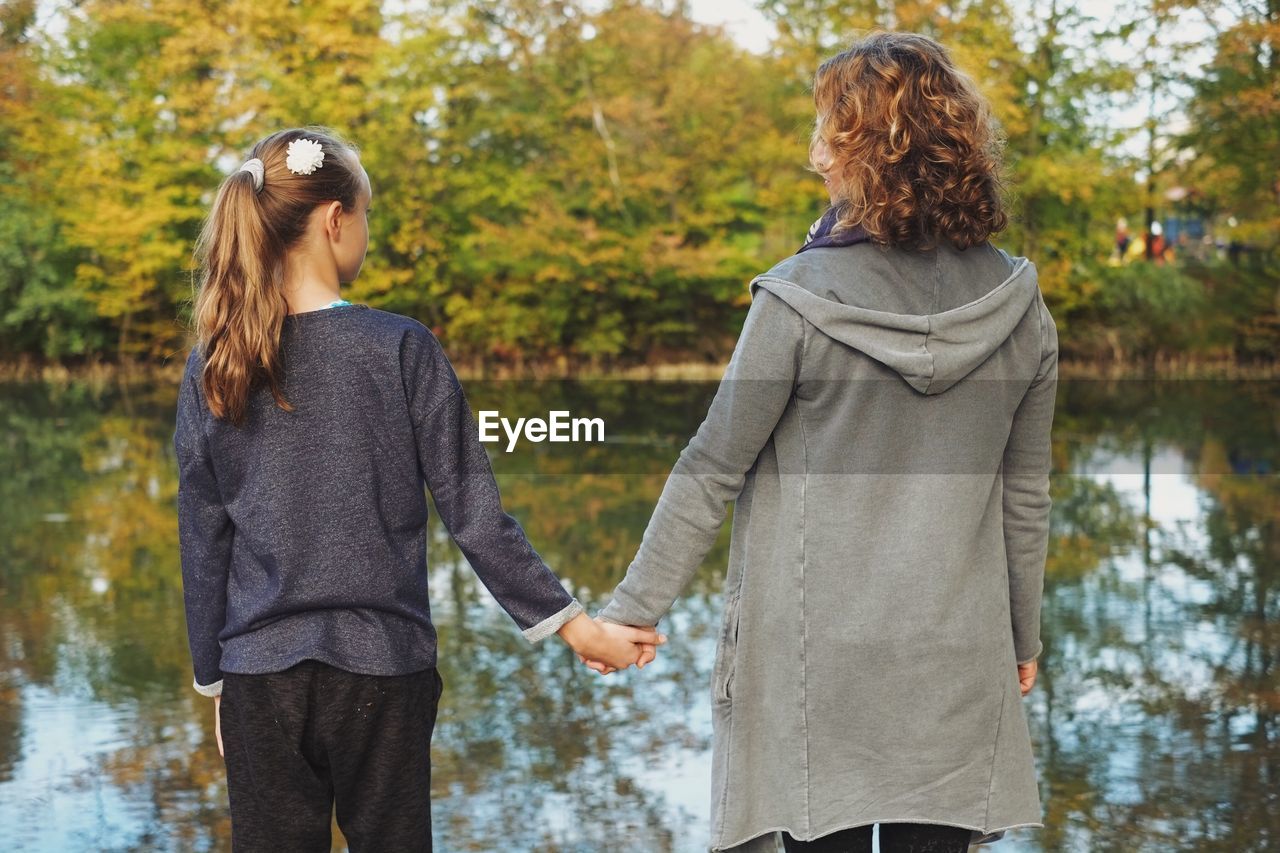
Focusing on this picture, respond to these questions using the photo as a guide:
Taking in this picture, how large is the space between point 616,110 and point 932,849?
19829mm

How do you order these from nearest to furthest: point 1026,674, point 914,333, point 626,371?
point 914,333
point 1026,674
point 626,371

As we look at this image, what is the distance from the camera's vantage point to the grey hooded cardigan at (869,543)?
1.82 m

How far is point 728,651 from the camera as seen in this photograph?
193cm

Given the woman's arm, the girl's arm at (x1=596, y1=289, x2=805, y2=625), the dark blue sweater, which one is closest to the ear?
the dark blue sweater

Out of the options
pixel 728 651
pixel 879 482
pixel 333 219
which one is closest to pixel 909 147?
pixel 879 482

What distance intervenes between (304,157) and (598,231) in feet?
67.2

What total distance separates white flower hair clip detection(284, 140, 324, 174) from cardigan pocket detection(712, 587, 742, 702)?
0.87 meters

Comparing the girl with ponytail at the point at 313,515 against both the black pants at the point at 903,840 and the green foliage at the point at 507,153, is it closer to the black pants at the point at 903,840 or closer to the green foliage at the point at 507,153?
the black pants at the point at 903,840

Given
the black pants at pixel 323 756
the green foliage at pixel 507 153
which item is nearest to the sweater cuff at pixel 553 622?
the black pants at pixel 323 756

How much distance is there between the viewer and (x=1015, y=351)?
190 centimetres

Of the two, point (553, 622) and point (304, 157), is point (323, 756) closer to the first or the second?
point (553, 622)

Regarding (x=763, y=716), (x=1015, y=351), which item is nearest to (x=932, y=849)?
(x=763, y=716)

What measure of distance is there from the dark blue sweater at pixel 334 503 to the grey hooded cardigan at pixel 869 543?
35 cm

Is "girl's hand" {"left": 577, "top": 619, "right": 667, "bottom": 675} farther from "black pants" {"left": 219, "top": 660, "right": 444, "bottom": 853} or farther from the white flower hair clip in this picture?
the white flower hair clip
